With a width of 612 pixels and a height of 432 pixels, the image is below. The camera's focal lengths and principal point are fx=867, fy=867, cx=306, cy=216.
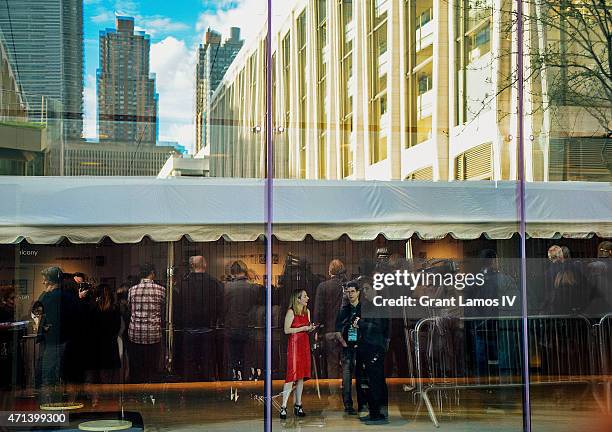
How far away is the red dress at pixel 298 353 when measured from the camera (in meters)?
8.93

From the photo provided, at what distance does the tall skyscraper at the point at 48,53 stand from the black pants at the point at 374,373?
3741mm

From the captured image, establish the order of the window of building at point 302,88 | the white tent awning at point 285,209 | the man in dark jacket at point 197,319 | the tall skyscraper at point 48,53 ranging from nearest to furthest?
the white tent awning at point 285,209, the tall skyscraper at point 48,53, the window of building at point 302,88, the man in dark jacket at point 197,319

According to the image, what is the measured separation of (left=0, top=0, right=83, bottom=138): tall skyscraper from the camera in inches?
349

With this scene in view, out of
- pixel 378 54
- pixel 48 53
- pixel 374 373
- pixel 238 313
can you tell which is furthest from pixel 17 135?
pixel 374 373

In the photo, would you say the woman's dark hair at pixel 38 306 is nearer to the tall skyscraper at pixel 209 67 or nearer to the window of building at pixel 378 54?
the tall skyscraper at pixel 209 67

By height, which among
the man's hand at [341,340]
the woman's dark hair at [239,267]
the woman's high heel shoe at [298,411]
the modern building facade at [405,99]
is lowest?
the woman's high heel shoe at [298,411]

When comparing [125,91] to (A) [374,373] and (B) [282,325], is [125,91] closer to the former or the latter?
(B) [282,325]

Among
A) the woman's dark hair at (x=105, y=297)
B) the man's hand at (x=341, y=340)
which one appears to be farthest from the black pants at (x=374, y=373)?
the woman's dark hair at (x=105, y=297)

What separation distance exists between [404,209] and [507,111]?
1.53m

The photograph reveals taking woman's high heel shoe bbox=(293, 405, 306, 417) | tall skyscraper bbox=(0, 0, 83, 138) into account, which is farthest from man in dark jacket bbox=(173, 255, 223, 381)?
tall skyscraper bbox=(0, 0, 83, 138)

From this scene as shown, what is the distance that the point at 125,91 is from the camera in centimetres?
Answer: 896

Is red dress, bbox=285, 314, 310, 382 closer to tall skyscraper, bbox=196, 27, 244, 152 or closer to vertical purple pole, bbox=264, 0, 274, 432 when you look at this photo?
vertical purple pole, bbox=264, 0, 274, 432

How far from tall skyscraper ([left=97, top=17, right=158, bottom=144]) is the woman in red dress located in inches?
89.5

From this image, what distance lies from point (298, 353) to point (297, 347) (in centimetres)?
6
